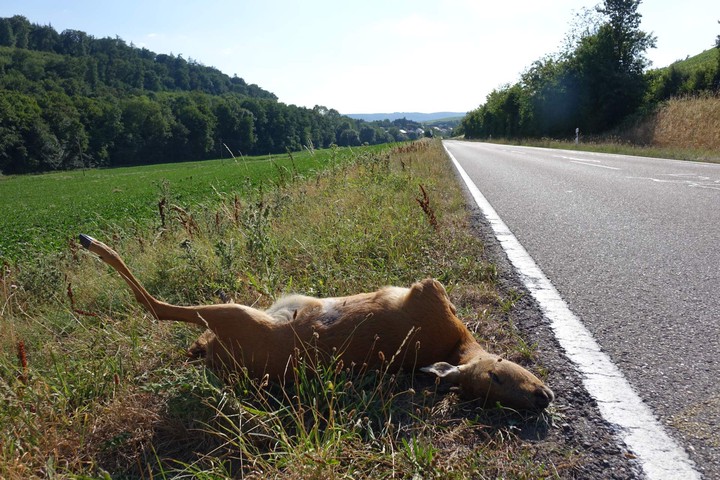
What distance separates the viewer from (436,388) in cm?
229

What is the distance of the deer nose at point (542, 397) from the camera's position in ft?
6.94

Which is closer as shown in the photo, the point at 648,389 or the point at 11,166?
the point at 648,389

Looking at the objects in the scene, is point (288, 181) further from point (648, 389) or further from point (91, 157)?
point (91, 157)

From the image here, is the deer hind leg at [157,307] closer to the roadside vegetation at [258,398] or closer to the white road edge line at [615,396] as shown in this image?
the roadside vegetation at [258,398]

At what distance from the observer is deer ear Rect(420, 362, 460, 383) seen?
235 cm

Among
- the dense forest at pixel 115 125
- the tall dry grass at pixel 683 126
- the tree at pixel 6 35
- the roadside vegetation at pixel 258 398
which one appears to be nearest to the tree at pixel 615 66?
the tall dry grass at pixel 683 126

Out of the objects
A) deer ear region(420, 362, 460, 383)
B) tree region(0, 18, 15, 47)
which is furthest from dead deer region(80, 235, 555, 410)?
tree region(0, 18, 15, 47)

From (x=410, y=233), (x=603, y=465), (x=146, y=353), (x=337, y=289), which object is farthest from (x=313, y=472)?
(x=410, y=233)

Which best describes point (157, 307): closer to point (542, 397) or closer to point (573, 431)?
point (542, 397)

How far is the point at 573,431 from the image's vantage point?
1.99m

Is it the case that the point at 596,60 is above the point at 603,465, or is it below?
above

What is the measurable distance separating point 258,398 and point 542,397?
1.29 metres

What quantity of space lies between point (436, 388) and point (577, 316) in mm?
1224

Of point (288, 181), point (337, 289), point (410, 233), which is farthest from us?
point (288, 181)
